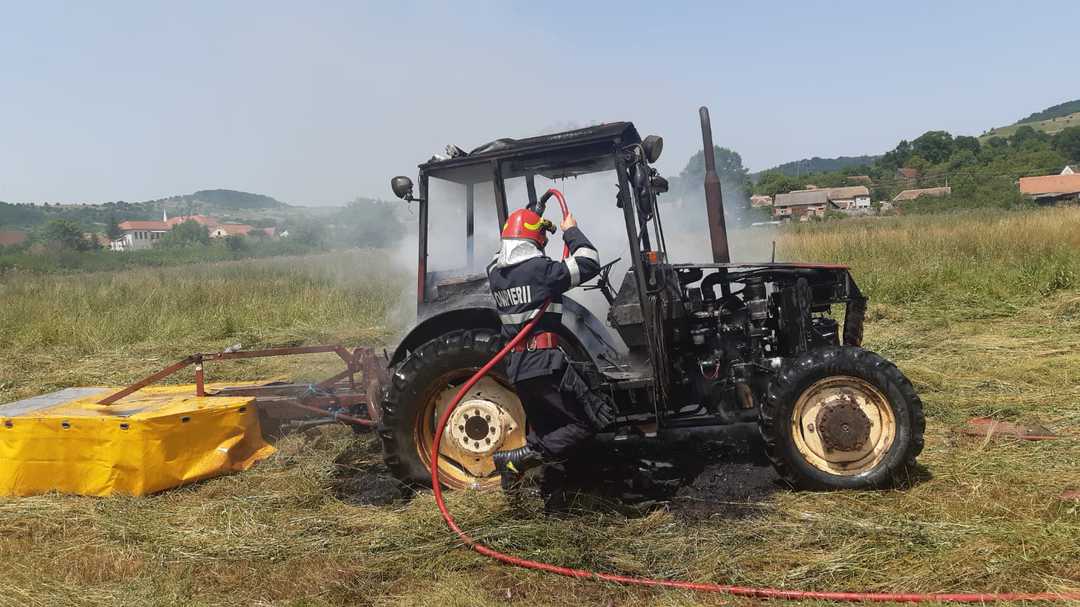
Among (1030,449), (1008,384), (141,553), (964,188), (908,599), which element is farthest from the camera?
(964,188)

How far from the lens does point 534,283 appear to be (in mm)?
4090

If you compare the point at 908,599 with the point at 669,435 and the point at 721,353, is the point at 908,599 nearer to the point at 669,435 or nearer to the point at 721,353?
the point at 721,353

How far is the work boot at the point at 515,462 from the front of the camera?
13.5 feet

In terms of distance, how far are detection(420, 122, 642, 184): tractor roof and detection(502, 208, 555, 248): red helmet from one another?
A: 21.5 inches

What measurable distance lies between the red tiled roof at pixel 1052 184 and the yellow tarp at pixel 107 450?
55.0 m

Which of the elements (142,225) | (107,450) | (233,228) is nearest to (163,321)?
(107,450)

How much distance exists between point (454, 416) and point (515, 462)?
640 millimetres

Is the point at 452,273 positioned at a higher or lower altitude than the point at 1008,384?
higher

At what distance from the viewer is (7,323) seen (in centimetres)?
1170

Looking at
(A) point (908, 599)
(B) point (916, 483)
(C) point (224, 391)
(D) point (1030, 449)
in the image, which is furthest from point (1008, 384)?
(C) point (224, 391)

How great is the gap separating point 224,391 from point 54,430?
1274 mm

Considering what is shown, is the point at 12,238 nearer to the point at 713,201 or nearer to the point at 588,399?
the point at 713,201

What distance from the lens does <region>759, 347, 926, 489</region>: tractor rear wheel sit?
4.16 metres

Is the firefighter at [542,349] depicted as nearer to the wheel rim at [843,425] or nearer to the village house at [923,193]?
the wheel rim at [843,425]
